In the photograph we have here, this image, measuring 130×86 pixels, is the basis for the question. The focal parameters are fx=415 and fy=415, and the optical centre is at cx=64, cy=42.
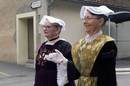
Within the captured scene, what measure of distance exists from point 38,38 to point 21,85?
248 inches

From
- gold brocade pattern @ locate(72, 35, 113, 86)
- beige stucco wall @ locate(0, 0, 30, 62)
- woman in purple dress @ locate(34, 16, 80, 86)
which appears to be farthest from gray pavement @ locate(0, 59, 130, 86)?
gold brocade pattern @ locate(72, 35, 113, 86)

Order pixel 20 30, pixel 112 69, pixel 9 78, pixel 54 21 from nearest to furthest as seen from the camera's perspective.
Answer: pixel 112 69 → pixel 54 21 → pixel 9 78 → pixel 20 30

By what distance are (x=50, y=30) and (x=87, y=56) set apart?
40.2 inches

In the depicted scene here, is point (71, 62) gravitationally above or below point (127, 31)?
above

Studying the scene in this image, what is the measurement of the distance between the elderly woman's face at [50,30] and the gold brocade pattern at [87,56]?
0.85 meters

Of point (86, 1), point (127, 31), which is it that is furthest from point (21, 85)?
point (127, 31)

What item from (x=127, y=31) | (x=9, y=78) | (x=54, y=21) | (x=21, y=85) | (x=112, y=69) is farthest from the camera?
(x=127, y=31)

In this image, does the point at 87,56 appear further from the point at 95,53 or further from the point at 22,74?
the point at 22,74

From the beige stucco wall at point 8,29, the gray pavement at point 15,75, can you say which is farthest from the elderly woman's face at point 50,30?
the beige stucco wall at point 8,29

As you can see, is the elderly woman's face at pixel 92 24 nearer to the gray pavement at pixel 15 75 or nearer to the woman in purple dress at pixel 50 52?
the woman in purple dress at pixel 50 52

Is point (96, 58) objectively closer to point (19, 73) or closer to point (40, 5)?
point (19, 73)

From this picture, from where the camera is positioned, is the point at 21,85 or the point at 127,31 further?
the point at 127,31

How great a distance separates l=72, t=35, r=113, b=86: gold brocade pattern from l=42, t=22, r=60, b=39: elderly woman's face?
2.79 feet

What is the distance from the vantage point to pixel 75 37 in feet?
70.6
